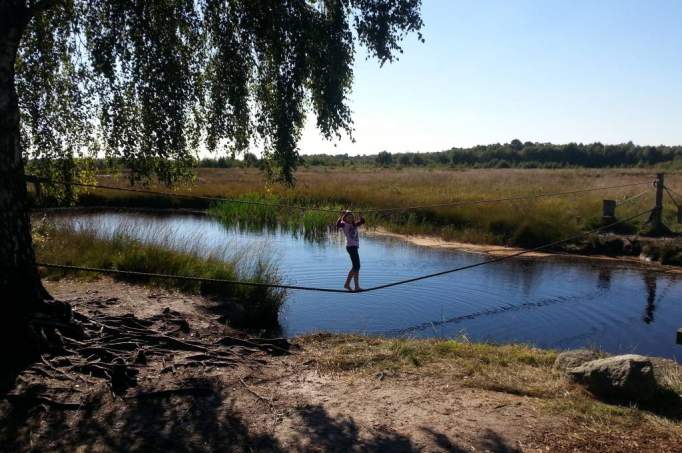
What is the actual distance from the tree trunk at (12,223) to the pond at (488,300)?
547 cm

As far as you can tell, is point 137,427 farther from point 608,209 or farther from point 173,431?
point 608,209

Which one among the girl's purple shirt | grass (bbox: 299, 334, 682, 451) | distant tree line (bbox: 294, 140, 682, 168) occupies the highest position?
distant tree line (bbox: 294, 140, 682, 168)

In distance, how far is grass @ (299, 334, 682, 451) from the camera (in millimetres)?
5723

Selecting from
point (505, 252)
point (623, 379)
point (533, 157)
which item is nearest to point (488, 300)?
point (505, 252)

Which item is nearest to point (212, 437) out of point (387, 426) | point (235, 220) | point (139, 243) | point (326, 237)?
point (387, 426)

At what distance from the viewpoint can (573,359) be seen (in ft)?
23.7

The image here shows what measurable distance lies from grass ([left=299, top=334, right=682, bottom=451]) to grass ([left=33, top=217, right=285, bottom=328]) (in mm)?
2251

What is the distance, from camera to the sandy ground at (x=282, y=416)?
5074mm

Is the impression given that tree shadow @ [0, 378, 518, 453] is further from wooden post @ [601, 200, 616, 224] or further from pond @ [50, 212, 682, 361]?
wooden post @ [601, 200, 616, 224]

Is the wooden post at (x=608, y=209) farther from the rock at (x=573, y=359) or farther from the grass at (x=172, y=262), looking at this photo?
the rock at (x=573, y=359)

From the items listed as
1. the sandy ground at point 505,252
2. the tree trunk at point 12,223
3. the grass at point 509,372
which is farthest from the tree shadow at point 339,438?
the sandy ground at point 505,252

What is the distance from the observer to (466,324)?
1177 centimetres

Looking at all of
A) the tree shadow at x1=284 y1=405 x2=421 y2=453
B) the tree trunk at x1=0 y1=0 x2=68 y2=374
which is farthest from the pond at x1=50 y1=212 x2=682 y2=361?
the tree trunk at x1=0 y1=0 x2=68 y2=374

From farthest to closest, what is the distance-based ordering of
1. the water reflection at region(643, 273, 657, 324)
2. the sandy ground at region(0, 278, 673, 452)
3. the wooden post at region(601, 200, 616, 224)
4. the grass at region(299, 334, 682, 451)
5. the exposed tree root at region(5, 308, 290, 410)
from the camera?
the wooden post at region(601, 200, 616, 224) < the water reflection at region(643, 273, 657, 324) < the exposed tree root at region(5, 308, 290, 410) < the grass at region(299, 334, 682, 451) < the sandy ground at region(0, 278, 673, 452)
